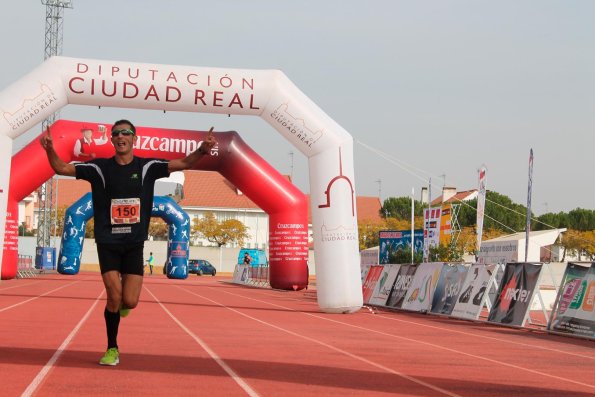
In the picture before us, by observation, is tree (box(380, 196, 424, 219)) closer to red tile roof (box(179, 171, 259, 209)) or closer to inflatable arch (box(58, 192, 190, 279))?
red tile roof (box(179, 171, 259, 209))

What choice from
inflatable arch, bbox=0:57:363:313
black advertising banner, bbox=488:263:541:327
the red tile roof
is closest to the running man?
black advertising banner, bbox=488:263:541:327

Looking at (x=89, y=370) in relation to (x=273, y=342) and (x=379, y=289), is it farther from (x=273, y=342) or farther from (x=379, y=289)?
(x=379, y=289)

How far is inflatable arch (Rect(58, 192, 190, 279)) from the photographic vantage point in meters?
40.5

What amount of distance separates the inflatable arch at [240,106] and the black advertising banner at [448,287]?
218cm

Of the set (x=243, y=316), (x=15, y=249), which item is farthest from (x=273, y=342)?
(x=15, y=249)

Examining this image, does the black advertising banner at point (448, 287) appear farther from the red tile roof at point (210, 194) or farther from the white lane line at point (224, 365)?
Result: the red tile roof at point (210, 194)

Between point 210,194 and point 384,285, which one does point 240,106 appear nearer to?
point 384,285

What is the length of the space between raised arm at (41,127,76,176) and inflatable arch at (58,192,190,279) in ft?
104

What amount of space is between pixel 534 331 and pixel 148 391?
11844 mm

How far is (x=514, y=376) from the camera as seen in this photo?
31.0 feet

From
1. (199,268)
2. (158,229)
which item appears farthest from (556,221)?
(199,268)

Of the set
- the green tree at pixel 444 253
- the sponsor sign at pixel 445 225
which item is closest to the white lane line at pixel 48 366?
the green tree at pixel 444 253

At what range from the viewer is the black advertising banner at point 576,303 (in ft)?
53.4

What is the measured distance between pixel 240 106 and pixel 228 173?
27.4 feet
